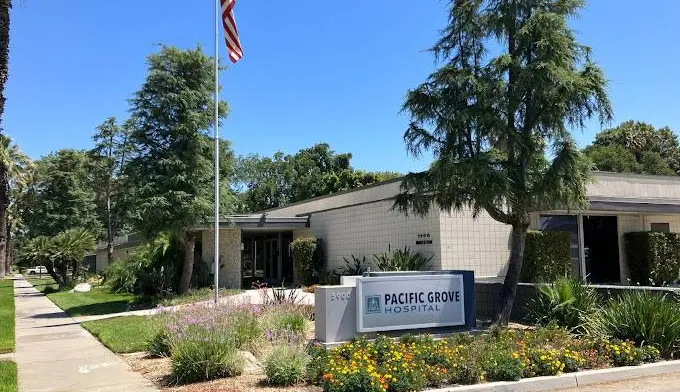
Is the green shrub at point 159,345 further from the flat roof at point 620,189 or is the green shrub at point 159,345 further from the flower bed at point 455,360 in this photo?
the flat roof at point 620,189

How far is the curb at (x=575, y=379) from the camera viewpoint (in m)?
7.47

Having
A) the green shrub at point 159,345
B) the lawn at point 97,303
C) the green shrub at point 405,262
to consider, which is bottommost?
the lawn at point 97,303

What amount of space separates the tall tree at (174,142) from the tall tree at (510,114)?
34.9 ft

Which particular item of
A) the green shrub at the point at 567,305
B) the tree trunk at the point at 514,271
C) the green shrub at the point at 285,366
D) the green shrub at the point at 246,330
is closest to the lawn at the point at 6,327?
the green shrub at the point at 246,330

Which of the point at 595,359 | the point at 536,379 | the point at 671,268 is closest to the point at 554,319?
the point at 595,359

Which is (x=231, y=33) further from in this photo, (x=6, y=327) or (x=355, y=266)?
(x=6, y=327)

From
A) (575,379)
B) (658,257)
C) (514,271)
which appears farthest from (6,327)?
(658,257)

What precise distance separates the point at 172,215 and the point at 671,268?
18.3 metres

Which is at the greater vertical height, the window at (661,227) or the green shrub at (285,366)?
the window at (661,227)

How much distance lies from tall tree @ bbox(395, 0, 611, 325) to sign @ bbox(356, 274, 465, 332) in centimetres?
120

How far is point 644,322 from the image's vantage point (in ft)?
31.1

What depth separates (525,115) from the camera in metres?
11.9

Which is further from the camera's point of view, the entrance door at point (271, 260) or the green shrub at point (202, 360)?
the entrance door at point (271, 260)

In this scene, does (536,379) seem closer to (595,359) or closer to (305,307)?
(595,359)
